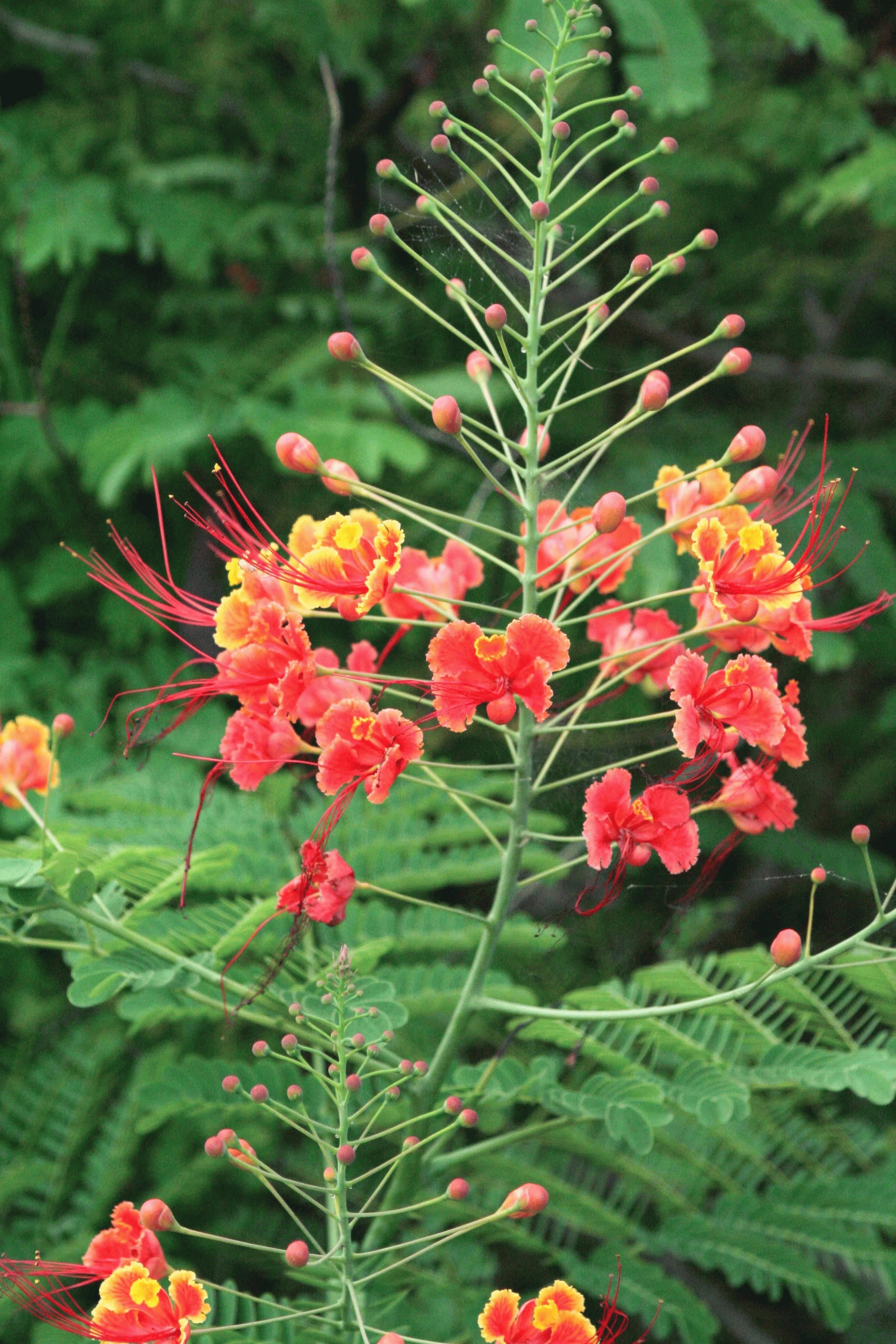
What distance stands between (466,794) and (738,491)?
55cm

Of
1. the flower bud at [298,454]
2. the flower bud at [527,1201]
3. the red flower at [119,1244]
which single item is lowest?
the red flower at [119,1244]

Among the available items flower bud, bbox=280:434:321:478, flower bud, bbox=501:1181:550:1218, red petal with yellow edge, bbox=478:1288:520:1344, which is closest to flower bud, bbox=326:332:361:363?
flower bud, bbox=280:434:321:478

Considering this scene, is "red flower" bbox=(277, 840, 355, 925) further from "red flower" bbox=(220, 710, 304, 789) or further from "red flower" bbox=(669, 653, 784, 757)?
"red flower" bbox=(669, 653, 784, 757)

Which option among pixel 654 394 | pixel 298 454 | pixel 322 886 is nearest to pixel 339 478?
pixel 298 454

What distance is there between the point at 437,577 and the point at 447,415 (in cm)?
41

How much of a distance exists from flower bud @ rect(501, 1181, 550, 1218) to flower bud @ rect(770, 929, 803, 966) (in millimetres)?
381

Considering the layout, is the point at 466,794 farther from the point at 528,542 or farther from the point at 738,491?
the point at 738,491

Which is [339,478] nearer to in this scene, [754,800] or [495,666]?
[495,666]

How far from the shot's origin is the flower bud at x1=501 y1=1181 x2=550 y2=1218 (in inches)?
→ 50.8

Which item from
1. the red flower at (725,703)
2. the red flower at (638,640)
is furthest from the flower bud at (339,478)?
the red flower at (725,703)

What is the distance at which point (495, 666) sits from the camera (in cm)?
133

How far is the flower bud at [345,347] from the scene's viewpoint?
4.68 feet

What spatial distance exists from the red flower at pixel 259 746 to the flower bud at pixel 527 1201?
0.60 m

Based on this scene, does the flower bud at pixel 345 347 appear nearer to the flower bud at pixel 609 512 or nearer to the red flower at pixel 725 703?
the flower bud at pixel 609 512
